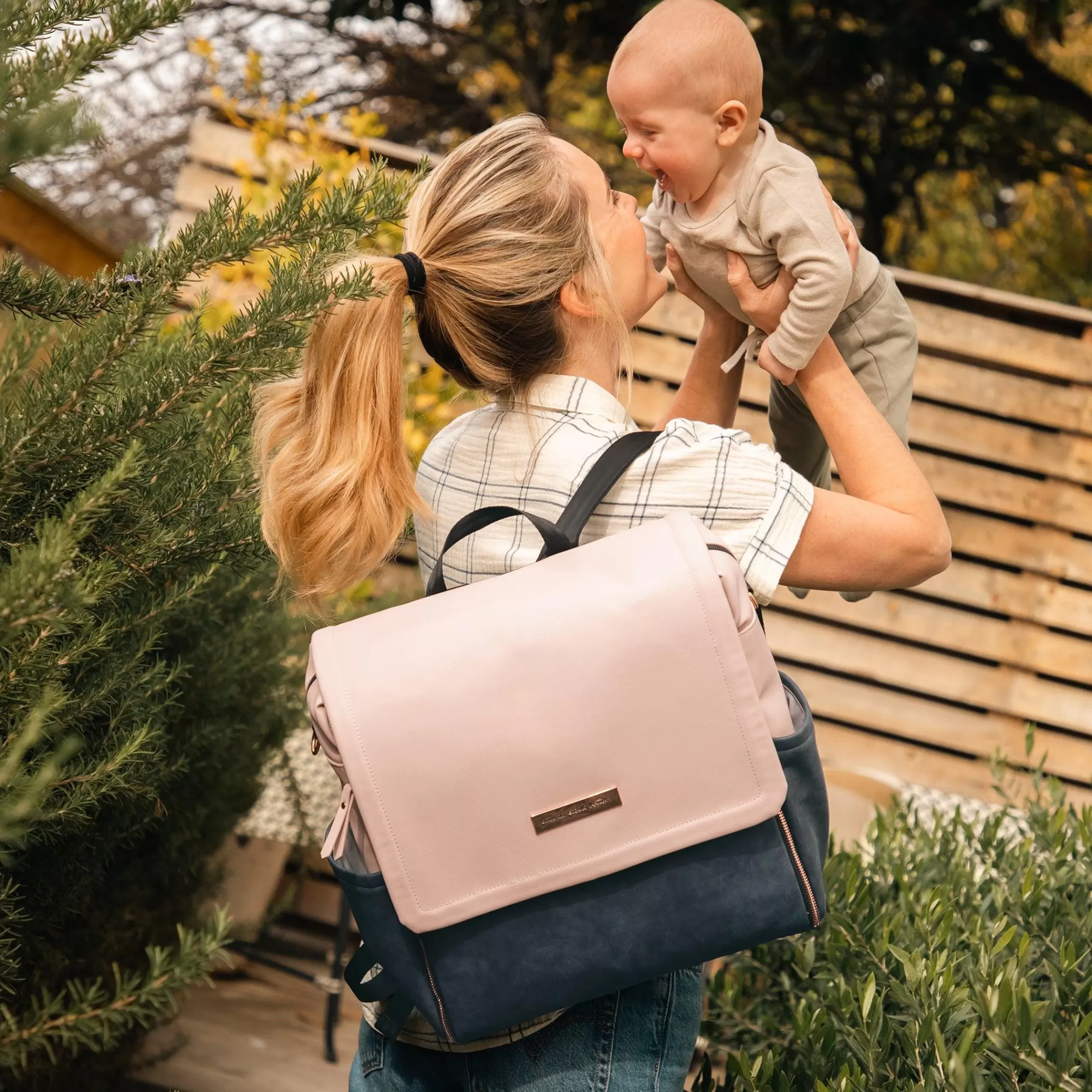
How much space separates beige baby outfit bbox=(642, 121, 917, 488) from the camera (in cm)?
134

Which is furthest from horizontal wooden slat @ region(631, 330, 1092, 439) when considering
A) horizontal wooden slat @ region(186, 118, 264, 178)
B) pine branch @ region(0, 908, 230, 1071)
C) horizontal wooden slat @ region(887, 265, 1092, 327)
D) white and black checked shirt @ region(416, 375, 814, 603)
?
pine branch @ region(0, 908, 230, 1071)

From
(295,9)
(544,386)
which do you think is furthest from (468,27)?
(544,386)

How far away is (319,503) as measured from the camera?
1219mm

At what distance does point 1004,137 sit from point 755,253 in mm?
4288

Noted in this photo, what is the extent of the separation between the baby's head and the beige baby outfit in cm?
5

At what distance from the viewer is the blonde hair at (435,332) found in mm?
Answer: 1227

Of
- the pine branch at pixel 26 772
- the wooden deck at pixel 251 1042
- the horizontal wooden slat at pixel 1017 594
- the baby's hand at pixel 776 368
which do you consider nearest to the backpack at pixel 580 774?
the pine branch at pixel 26 772

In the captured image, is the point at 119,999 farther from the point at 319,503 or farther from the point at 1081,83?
the point at 1081,83

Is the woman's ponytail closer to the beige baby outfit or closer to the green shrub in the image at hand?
the beige baby outfit

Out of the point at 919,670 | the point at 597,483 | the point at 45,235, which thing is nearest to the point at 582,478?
the point at 597,483

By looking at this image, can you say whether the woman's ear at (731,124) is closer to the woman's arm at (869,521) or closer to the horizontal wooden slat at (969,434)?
the woman's arm at (869,521)

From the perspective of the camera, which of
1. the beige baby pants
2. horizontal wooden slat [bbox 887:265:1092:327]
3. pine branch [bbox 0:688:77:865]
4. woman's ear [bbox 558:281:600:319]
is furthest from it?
horizontal wooden slat [bbox 887:265:1092:327]

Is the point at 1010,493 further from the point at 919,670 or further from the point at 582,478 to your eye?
the point at 582,478

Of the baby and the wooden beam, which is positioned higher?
the baby
